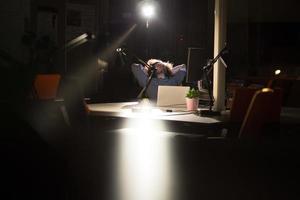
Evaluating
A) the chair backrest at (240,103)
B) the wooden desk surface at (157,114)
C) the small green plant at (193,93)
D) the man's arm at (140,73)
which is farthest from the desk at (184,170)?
the man's arm at (140,73)

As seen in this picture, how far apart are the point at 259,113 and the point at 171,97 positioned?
1.09 metres

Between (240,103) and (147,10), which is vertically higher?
(147,10)

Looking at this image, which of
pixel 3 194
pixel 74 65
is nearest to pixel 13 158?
pixel 3 194

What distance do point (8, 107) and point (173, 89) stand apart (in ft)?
7.94

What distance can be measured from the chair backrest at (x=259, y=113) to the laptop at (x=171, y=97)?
3.10 ft

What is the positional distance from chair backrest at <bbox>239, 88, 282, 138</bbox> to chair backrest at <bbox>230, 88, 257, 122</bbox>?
377 millimetres

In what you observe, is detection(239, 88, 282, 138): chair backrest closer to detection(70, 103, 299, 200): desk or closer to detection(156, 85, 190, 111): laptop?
detection(156, 85, 190, 111): laptop

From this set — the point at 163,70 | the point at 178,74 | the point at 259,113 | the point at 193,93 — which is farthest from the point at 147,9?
the point at 259,113

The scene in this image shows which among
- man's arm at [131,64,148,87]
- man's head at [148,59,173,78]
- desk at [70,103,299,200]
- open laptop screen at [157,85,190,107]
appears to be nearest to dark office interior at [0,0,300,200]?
desk at [70,103,299,200]

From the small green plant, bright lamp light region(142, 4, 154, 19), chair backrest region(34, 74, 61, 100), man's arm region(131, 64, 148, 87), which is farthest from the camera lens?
chair backrest region(34, 74, 61, 100)

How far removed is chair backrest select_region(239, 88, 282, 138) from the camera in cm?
349

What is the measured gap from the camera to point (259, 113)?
3.52 m

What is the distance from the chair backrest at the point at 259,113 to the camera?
3.49 m

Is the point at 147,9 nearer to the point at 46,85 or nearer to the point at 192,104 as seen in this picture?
the point at 192,104
